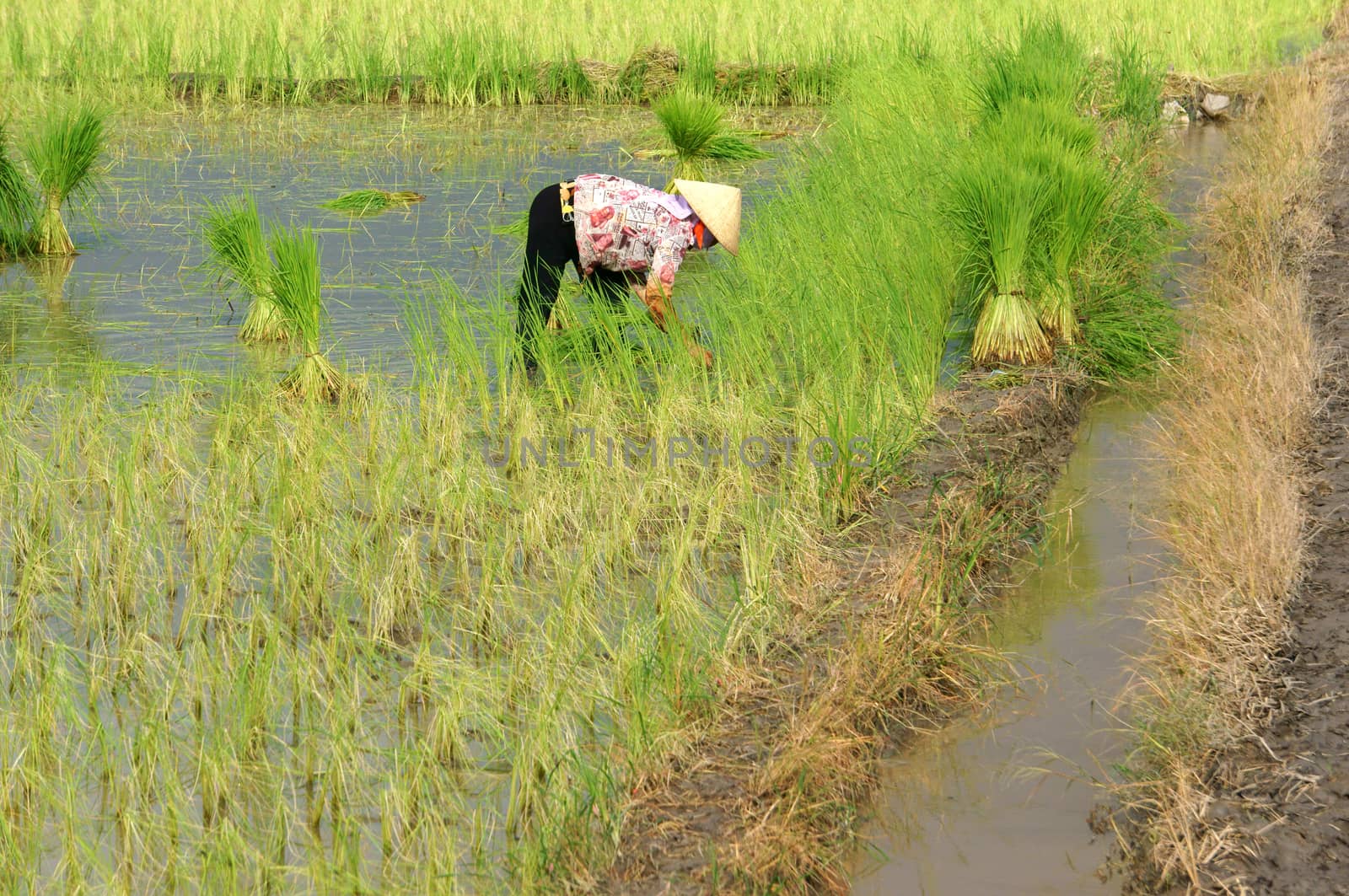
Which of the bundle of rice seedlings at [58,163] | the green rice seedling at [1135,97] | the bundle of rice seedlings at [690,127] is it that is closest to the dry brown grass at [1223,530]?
the green rice seedling at [1135,97]

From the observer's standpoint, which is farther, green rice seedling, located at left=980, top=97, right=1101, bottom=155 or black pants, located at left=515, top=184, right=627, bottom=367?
green rice seedling, located at left=980, top=97, right=1101, bottom=155

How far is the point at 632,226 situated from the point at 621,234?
0.19ft

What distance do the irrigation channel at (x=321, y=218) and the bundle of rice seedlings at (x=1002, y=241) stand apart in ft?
3.62

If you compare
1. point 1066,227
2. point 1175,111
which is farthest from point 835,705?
point 1175,111

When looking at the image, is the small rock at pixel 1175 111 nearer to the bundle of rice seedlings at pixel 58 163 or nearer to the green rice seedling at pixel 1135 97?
the green rice seedling at pixel 1135 97

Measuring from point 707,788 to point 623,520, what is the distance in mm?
1179

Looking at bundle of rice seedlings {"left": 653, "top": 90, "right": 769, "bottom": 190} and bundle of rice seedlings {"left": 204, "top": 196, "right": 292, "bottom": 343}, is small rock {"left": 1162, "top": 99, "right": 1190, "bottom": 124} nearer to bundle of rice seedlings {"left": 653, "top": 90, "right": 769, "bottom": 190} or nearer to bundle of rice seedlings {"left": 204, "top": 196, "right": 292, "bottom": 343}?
bundle of rice seedlings {"left": 653, "top": 90, "right": 769, "bottom": 190}

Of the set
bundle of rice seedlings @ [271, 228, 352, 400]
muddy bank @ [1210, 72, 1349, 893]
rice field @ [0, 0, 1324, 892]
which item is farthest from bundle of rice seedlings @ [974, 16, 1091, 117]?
bundle of rice seedlings @ [271, 228, 352, 400]

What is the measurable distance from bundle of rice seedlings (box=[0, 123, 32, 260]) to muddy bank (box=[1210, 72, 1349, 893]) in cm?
559

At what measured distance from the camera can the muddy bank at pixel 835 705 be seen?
8.36 ft

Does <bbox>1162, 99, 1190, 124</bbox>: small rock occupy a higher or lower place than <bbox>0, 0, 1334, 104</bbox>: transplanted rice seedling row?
lower

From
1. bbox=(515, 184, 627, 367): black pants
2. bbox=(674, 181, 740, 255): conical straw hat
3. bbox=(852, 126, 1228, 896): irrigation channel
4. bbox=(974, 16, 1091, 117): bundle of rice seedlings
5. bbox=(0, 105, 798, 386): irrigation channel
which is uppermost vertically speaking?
bbox=(974, 16, 1091, 117): bundle of rice seedlings

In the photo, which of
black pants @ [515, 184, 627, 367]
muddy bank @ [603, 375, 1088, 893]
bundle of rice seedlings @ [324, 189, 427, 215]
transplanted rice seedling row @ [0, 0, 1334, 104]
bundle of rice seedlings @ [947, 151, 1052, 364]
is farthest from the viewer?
transplanted rice seedling row @ [0, 0, 1334, 104]

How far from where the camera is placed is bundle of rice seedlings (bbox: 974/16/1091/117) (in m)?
6.78
